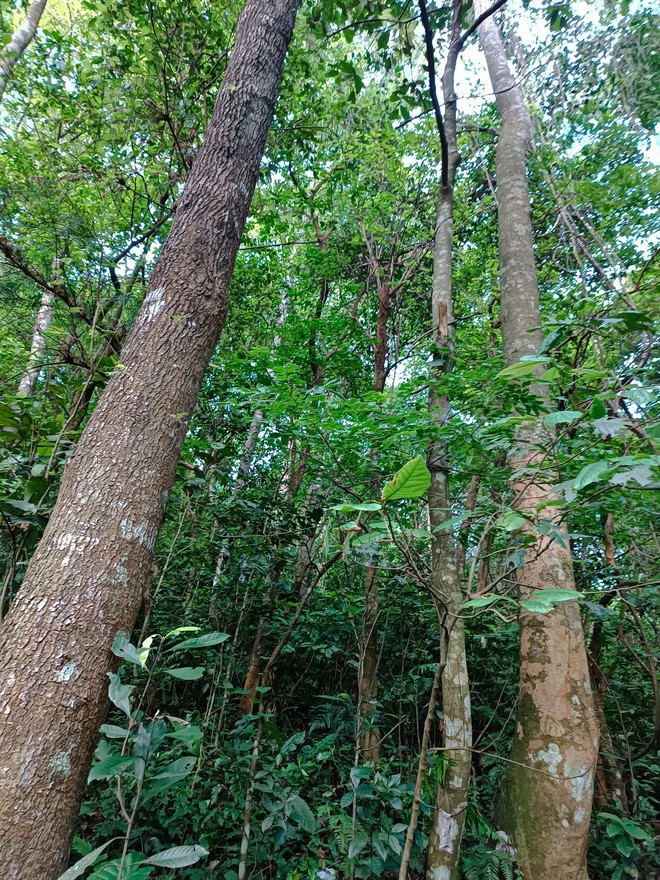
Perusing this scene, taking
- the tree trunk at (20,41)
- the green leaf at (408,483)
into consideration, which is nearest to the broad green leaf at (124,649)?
the green leaf at (408,483)

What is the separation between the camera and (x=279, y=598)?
14.0 ft

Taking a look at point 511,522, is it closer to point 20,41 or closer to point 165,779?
point 165,779

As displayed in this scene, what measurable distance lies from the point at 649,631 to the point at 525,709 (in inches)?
154

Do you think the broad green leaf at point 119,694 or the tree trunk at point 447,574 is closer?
the broad green leaf at point 119,694

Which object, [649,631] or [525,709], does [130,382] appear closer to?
[525,709]

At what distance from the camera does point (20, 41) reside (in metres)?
5.95

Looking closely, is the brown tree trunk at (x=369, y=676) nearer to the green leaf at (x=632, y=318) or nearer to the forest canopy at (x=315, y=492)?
the forest canopy at (x=315, y=492)

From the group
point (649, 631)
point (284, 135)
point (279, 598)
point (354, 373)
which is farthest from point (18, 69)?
point (649, 631)

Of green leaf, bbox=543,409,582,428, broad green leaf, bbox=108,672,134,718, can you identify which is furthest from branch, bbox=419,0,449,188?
broad green leaf, bbox=108,672,134,718

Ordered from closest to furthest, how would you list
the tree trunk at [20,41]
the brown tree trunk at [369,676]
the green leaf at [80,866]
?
the green leaf at [80,866] → the brown tree trunk at [369,676] → the tree trunk at [20,41]

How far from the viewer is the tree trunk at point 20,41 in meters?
4.79

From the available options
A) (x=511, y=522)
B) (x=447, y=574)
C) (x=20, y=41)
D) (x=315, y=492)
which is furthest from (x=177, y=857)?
(x=20, y=41)

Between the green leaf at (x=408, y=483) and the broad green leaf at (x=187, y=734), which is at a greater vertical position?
the green leaf at (x=408, y=483)

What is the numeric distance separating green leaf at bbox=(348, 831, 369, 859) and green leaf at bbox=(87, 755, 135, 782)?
5.03ft
